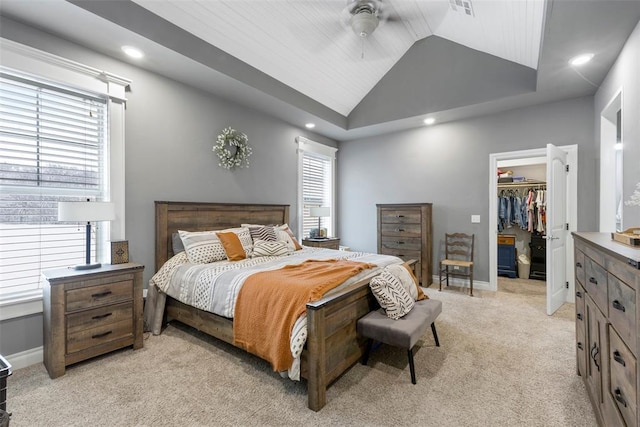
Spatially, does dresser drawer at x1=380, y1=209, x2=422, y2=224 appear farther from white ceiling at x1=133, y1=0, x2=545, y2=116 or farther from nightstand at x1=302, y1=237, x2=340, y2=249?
white ceiling at x1=133, y1=0, x2=545, y2=116

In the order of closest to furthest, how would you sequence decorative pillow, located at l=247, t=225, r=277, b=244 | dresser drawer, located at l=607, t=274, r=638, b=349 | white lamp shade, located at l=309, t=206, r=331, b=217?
dresser drawer, located at l=607, t=274, r=638, b=349 → decorative pillow, located at l=247, t=225, r=277, b=244 → white lamp shade, located at l=309, t=206, r=331, b=217

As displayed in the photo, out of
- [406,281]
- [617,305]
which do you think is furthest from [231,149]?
[617,305]

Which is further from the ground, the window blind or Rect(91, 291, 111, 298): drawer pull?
the window blind

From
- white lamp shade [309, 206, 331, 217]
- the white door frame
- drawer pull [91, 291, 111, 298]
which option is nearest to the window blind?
white lamp shade [309, 206, 331, 217]

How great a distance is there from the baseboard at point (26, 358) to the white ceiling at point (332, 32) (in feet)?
10.0

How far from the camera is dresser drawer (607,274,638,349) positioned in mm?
1051

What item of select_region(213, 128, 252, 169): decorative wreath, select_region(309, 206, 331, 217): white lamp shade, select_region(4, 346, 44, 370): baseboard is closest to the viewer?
select_region(4, 346, 44, 370): baseboard

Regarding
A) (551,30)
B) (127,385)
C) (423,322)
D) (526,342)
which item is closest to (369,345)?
(423,322)

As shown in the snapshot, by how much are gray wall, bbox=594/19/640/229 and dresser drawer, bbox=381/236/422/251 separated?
2.44 meters

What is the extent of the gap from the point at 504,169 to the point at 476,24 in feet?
11.2

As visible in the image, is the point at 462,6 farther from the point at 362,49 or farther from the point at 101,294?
the point at 101,294

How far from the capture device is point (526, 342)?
2.80 m

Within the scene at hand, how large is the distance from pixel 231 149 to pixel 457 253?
3840 millimetres

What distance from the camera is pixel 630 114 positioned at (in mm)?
2520
